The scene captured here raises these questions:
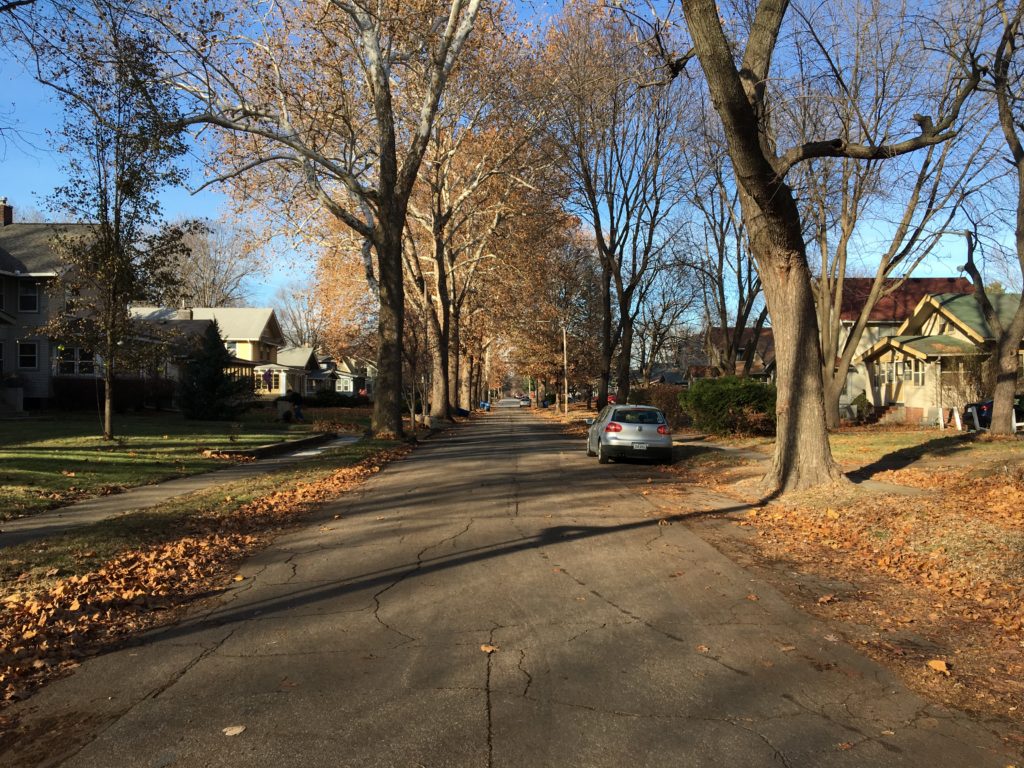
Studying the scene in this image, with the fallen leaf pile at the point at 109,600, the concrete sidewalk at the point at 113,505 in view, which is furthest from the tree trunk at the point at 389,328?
the fallen leaf pile at the point at 109,600

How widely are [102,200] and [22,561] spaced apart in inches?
538

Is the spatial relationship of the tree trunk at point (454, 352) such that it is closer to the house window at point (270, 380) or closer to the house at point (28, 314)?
the house window at point (270, 380)

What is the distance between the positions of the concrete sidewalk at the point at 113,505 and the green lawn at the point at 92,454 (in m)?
0.33

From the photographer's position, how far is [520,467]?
17.8 meters

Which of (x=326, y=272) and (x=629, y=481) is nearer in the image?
(x=629, y=481)

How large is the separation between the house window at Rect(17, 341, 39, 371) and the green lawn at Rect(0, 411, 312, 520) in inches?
243

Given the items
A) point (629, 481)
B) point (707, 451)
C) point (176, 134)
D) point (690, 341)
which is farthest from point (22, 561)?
point (690, 341)

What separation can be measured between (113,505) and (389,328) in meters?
14.3

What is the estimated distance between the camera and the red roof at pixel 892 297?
43812 millimetres

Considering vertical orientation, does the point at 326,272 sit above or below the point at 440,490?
above

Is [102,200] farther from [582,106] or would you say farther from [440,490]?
[582,106]

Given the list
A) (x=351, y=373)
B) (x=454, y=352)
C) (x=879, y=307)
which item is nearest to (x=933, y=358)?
(x=879, y=307)

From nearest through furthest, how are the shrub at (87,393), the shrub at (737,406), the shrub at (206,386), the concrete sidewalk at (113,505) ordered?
the concrete sidewalk at (113,505)
the shrub at (737,406)
the shrub at (206,386)
the shrub at (87,393)

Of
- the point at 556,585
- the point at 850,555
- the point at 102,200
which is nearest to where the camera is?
the point at 556,585
